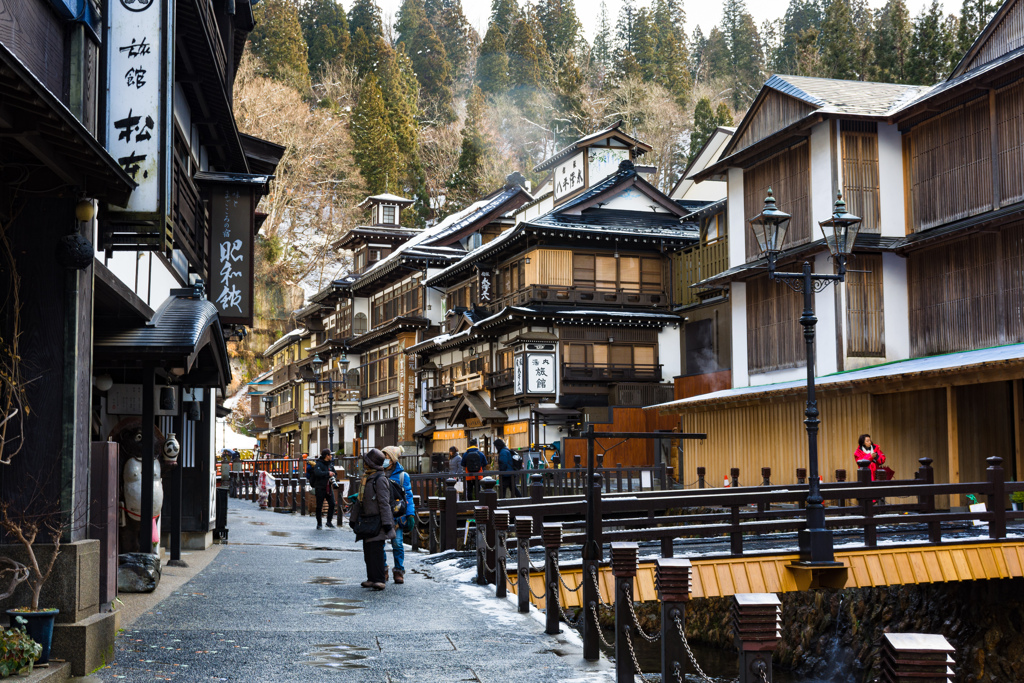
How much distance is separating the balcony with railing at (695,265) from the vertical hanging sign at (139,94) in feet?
101

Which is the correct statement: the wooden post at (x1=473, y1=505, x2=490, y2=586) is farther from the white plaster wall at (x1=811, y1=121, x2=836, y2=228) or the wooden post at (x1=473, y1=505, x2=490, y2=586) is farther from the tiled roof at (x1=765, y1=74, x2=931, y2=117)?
the tiled roof at (x1=765, y1=74, x2=931, y2=117)

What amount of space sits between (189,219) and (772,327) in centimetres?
1936

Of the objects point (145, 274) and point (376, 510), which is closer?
point (145, 274)

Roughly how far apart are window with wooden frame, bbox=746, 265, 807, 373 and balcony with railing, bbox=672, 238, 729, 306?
25.4 feet

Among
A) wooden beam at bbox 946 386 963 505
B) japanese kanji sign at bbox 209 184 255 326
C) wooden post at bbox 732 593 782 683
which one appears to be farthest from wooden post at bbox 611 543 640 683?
wooden beam at bbox 946 386 963 505

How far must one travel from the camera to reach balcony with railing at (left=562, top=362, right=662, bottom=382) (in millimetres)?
40575

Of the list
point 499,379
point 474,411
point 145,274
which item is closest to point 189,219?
point 145,274

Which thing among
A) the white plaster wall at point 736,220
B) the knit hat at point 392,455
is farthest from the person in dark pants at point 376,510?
the white plaster wall at point 736,220

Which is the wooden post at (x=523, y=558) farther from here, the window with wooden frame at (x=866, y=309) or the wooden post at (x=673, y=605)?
the window with wooden frame at (x=866, y=309)

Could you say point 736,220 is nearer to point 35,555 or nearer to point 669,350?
point 669,350

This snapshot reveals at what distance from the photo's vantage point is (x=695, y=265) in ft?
134

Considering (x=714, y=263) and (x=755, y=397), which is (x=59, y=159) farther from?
(x=714, y=263)

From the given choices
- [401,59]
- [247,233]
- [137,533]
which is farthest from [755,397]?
[401,59]

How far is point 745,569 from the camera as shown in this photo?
1444 centimetres
